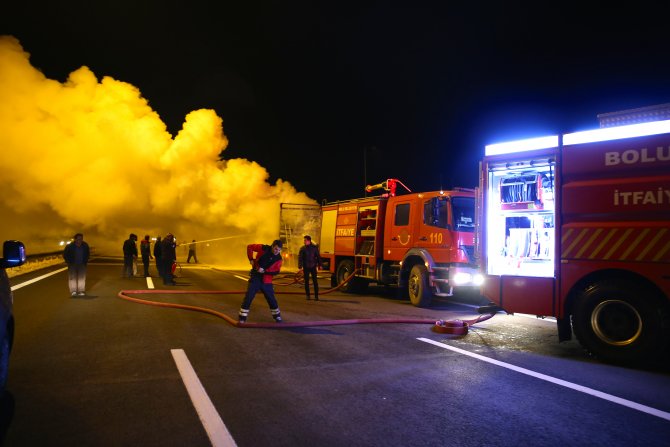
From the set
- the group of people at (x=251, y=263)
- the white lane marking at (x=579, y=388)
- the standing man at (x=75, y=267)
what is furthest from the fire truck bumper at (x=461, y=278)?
the standing man at (x=75, y=267)

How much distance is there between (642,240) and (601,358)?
1571mm

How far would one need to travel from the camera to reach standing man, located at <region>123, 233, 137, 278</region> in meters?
17.5

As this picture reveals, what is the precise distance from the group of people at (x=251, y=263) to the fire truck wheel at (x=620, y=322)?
4.74 meters

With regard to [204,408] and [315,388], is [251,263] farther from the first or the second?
[204,408]

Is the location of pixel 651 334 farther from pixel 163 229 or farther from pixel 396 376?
pixel 163 229

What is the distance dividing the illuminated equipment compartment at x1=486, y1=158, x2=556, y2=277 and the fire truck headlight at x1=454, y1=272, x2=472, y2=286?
326cm

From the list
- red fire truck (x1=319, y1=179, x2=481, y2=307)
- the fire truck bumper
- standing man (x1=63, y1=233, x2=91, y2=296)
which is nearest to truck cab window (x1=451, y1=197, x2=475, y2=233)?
red fire truck (x1=319, y1=179, x2=481, y2=307)

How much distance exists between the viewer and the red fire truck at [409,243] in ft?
35.7

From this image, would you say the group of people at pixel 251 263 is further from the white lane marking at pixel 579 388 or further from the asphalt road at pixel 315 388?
the white lane marking at pixel 579 388

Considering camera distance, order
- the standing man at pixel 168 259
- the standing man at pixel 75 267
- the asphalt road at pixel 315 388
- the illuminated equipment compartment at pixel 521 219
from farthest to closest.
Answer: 1. the standing man at pixel 168 259
2. the standing man at pixel 75 267
3. the illuminated equipment compartment at pixel 521 219
4. the asphalt road at pixel 315 388

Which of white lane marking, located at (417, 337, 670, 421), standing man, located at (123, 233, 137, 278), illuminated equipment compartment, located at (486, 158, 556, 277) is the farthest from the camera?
standing man, located at (123, 233, 137, 278)

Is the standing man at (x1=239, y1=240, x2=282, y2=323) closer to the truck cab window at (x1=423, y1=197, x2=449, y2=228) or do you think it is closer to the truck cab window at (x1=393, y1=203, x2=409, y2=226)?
the truck cab window at (x1=423, y1=197, x2=449, y2=228)

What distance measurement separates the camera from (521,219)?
291 inches

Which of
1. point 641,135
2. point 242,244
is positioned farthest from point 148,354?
point 242,244
